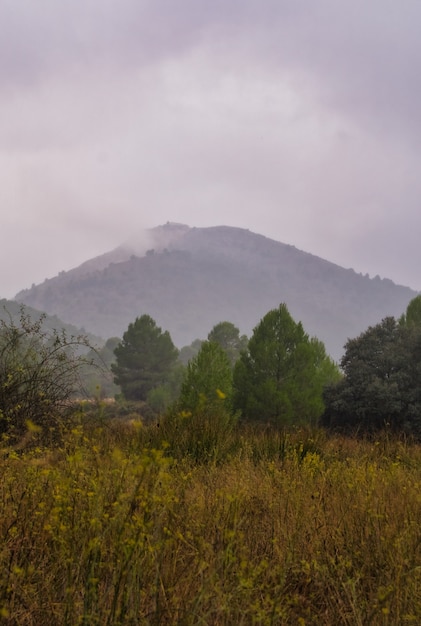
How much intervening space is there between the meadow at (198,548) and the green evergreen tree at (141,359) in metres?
40.2

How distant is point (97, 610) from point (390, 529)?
8.15 ft

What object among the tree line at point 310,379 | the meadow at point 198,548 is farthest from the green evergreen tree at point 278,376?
the meadow at point 198,548

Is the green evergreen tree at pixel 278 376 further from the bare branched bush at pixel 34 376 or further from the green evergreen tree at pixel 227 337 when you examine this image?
the green evergreen tree at pixel 227 337

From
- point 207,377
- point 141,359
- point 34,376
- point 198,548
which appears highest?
point 141,359

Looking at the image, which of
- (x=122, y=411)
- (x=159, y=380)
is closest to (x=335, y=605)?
(x=122, y=411)

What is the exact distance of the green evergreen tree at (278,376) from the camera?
63.9 feet

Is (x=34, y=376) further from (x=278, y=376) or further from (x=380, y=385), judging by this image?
(x=380, y=385)

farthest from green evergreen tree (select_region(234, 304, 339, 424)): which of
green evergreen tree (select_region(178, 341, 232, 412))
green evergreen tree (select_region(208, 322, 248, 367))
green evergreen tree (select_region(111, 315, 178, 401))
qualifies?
green evergreen tree (select_region(208, 322, 248, 367))

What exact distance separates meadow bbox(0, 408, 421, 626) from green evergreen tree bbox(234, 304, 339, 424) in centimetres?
1312

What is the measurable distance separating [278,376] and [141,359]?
27.7 meters

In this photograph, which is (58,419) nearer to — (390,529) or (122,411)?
(390,529)

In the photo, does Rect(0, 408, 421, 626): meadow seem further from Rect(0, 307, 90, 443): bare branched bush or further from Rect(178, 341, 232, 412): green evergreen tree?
Rect(178, 341, 232, 412): green evergreen tree

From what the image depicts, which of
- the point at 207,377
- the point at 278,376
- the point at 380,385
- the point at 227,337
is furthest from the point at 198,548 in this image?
the point at 227,337

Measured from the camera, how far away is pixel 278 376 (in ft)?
67.1
